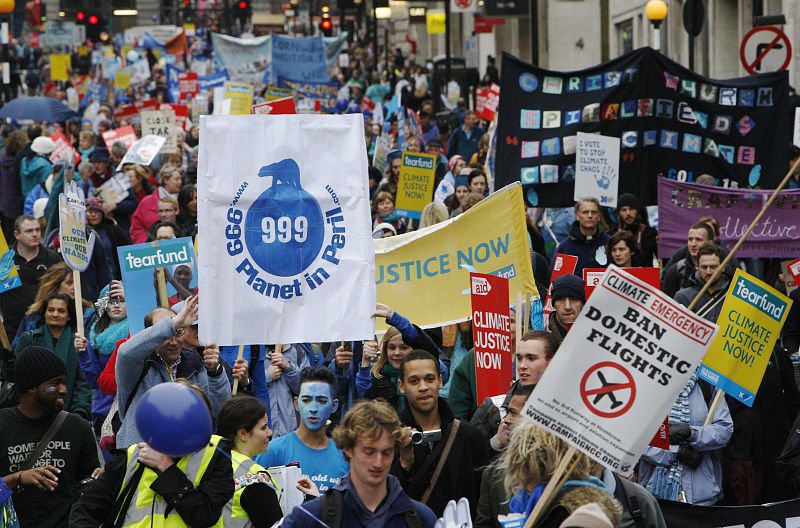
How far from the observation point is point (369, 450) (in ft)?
16.0

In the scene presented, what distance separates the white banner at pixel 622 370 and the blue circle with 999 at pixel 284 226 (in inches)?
98.6

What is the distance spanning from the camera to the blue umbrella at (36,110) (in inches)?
1025

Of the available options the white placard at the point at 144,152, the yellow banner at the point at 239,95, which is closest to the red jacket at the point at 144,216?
the white placard at the point at 144,152

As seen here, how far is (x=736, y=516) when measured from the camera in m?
6.48

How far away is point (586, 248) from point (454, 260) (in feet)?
8.67

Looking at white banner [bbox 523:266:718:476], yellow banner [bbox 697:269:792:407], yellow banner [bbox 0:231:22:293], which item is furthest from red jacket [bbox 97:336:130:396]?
white banner [bbox 523:266:718:476]

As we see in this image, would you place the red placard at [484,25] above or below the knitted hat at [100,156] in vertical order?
above

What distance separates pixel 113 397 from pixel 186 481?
10.1 feet

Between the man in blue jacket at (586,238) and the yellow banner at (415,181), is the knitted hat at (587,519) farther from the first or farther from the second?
the yellow banner at (415,181)

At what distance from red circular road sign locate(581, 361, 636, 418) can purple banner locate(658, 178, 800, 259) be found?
280 inches

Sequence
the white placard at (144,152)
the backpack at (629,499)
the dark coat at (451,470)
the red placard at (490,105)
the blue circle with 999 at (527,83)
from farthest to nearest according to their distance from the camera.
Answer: the red placard at (490,105), the white placard at (144,152), the blue circle with 999 at (527,83), the dark coat at (451,470), the backpack at (629,499)

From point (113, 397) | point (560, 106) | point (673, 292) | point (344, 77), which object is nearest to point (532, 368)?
point (113, 397)

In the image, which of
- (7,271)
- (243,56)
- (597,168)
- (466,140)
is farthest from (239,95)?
(243,56)

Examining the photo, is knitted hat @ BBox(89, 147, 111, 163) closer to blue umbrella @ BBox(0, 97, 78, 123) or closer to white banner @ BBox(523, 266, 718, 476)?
blue umbrella @ BBox(0, 97, 78, 123)
